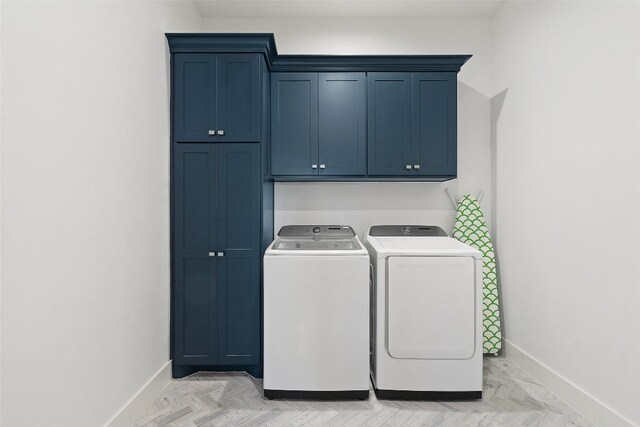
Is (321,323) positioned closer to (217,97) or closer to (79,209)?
(79,209)

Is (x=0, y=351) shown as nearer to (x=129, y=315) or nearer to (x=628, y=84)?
(x=129, y=315)

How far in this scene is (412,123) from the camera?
106 inches

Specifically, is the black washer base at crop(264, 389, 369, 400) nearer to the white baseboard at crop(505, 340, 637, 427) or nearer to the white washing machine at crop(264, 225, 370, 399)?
the white washing machine at crop(264, 225, 370, 399)

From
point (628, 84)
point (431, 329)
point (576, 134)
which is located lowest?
point (431, 329)

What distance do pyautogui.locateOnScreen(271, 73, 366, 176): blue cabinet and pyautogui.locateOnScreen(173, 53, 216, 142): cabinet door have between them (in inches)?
18.7

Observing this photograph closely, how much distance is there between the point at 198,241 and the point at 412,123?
6.00 feet

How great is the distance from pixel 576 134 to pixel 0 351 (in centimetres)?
282

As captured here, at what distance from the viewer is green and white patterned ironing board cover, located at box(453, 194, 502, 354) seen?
2713mm

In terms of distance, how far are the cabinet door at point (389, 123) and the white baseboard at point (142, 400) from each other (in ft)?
6.70

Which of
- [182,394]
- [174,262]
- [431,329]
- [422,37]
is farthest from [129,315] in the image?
[422,37]

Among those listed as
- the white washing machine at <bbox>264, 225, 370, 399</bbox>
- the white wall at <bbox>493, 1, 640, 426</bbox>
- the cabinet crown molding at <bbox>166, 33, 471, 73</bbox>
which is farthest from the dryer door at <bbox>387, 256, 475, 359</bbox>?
the cabinet crown molding at <bbox>166, 33, 471, 73</bbox>

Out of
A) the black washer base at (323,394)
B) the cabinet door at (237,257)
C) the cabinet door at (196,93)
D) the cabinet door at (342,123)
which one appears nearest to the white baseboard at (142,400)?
the cabinet door at (237,257)

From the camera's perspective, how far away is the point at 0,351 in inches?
43.8

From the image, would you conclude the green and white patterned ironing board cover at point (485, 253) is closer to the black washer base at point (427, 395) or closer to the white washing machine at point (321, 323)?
the black washer base at point (427, 395)
